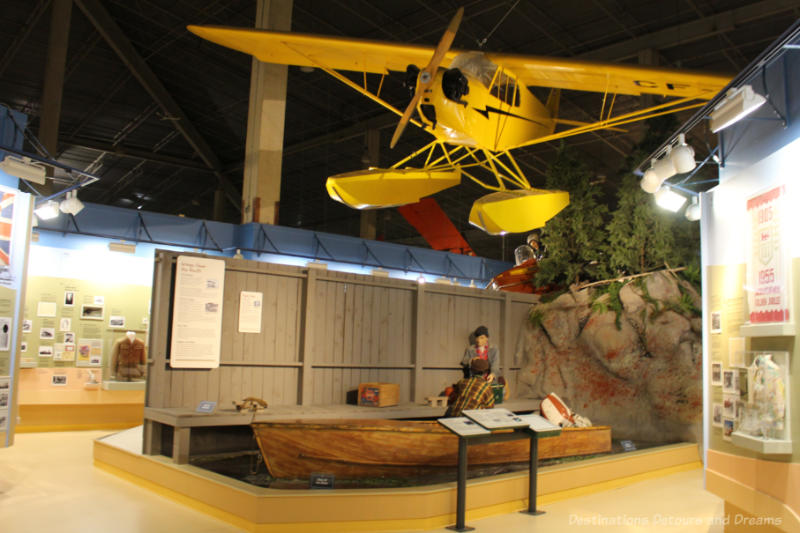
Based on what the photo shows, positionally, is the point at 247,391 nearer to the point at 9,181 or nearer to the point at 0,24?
the point at 9,181

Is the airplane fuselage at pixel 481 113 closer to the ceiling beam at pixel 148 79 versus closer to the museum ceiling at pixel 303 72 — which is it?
the museum ceiling at pixel 303 72

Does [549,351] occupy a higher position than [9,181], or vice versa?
[9,181]

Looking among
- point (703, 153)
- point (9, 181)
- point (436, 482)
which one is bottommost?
point (436, 482)

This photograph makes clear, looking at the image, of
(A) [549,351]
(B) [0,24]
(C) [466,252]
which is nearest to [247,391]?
(A) [549,351]

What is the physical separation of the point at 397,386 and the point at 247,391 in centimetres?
210

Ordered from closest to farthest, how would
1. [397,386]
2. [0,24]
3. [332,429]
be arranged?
[332,429]
[397,386]
[0,24]

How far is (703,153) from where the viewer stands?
21.0m

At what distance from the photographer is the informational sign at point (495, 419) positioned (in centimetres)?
539

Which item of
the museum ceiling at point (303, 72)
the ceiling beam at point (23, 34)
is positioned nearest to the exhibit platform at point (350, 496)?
the museum ceiling at point (303, 72)

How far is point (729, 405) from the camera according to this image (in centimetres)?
430

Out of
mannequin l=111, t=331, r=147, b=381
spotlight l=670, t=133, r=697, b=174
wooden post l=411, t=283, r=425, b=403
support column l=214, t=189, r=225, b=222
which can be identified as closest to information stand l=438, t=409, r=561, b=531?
spotlight l=670, t=133, r=697, b=174

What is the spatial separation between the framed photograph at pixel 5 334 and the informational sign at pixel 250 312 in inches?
100

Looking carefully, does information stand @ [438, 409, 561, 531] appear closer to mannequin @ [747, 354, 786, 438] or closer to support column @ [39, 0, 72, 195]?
mannequin @ [747, 354, 786, 438]

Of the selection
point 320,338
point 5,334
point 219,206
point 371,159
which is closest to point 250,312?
point 320,338
